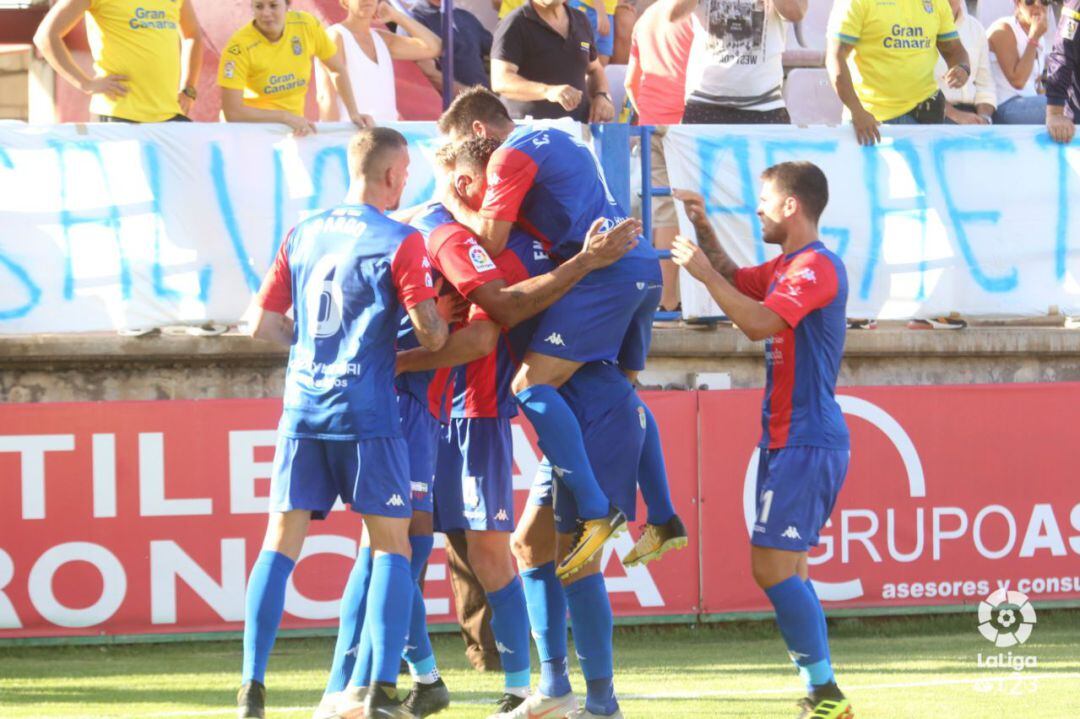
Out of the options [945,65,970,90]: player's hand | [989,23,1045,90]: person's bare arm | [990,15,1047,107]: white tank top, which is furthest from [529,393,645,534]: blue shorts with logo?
[989,23,1045,90]: person's bare arm

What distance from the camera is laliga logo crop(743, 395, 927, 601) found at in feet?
32.1

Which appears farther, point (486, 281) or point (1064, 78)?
point (1064, 78)

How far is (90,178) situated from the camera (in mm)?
9312

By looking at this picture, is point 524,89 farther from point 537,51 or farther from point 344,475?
point 344,475

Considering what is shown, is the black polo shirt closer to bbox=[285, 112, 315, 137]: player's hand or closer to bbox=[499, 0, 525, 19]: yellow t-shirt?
bbox=[499, 0, 525, 19]: yellow t-shirt

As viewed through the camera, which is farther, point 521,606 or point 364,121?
point 364,121

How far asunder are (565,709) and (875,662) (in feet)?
8.94

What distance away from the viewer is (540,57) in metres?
10.3

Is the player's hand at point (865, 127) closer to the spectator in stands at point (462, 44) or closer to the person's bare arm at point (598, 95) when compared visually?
the person's bare arm at point (598, 95)

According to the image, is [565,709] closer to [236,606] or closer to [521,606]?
[521,606]

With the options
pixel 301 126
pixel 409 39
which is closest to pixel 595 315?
pixel 301 126

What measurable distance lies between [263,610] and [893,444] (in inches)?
195

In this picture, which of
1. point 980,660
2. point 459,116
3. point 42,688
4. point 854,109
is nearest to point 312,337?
point 459,116

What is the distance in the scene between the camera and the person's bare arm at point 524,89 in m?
9.91
